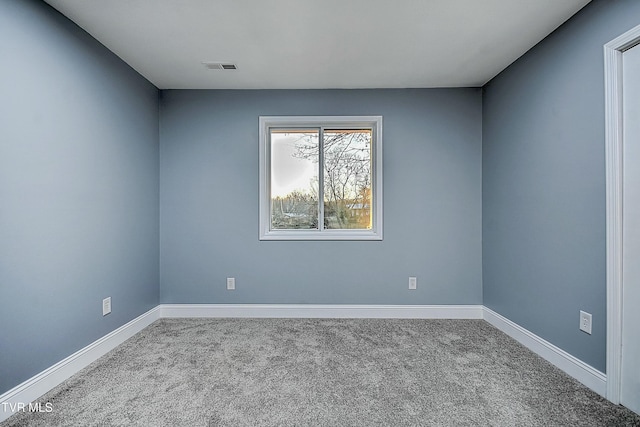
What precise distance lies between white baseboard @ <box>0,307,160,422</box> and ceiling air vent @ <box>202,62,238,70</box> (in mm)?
2420

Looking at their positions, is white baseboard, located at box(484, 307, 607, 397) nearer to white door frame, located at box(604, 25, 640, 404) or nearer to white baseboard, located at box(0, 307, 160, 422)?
white door frame, located at box(604, 25, 640, 404)

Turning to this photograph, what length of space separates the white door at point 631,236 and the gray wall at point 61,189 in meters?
3.48

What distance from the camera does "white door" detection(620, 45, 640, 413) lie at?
1.66 meters

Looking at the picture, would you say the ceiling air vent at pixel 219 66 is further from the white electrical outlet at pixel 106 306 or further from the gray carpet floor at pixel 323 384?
the gray carpet floor at pixel 323 384

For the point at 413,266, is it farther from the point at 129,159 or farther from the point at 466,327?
the point at 129,159

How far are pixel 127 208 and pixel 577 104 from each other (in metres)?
3.60

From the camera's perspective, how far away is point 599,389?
1.85 m

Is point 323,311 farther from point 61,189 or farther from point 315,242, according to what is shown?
point 61,189

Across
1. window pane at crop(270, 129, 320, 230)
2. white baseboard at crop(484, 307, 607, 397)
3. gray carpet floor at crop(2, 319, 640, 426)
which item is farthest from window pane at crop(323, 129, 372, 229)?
white baseboard at crop(484, 307, 607, 397)

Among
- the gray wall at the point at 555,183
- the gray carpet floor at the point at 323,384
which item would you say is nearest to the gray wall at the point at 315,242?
the gray wall at the point at 555,183

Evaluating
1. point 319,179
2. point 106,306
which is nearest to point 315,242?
point 319,179

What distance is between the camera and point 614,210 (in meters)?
1.76

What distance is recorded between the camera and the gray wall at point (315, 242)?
3219mm

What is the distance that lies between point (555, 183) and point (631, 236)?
2.02 feet
